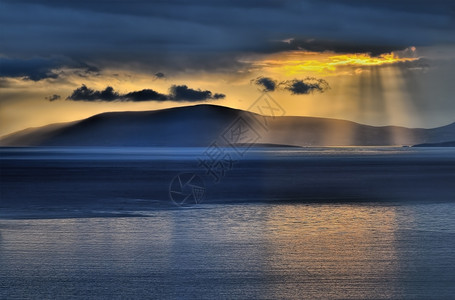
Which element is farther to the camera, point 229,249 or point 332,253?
point 229,249

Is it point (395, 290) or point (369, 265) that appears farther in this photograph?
point (369, 265)

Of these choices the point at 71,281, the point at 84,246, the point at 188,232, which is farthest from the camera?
the point at 188,232

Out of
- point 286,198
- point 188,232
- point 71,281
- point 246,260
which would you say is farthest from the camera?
point 286,198

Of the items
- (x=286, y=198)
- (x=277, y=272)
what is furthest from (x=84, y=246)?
(x=286, y=198)

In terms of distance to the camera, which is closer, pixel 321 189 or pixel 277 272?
pixel 277 272

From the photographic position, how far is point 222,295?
1042 centimetres

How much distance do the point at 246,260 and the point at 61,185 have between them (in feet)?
87.2

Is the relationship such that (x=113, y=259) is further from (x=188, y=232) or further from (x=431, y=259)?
(x=431, y=259)

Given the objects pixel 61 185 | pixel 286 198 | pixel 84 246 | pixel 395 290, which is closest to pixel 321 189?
pixel 286 198

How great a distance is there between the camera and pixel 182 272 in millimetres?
12125

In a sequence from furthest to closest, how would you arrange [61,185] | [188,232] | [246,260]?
1. [61,185]
2. [188,232]
3. [246,260]

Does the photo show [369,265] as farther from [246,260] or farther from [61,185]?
[61,185]

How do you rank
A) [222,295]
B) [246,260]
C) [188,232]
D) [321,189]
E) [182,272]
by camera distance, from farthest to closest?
[321,189] → [188,232] → [246,260] → [182,272] → [222,295]

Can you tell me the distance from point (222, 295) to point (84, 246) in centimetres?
536
